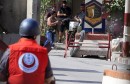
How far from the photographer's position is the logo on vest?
185 inches

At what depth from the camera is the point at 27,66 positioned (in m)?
4.72

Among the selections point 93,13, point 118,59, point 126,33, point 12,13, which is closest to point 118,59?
point 118,59

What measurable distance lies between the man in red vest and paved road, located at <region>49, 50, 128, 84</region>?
446 centimetres

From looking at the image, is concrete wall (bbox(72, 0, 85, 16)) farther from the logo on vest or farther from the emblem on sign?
the logo on vest

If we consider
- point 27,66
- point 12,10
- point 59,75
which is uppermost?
point 12,10

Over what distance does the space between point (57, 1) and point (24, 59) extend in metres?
17.9

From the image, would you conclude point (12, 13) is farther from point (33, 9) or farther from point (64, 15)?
point (64, 15)

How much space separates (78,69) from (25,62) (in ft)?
26.9

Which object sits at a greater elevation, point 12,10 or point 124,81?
point 12,10

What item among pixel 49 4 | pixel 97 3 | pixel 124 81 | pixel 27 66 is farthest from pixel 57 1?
pixel 27 66

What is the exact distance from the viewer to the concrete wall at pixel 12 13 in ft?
28.9

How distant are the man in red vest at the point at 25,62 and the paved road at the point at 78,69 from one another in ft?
14.6

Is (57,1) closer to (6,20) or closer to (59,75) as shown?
(59,75)

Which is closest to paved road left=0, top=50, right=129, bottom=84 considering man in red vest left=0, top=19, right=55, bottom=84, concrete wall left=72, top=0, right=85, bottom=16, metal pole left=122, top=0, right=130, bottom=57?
metal pole left=122, top=0, right=130, bottom=57
